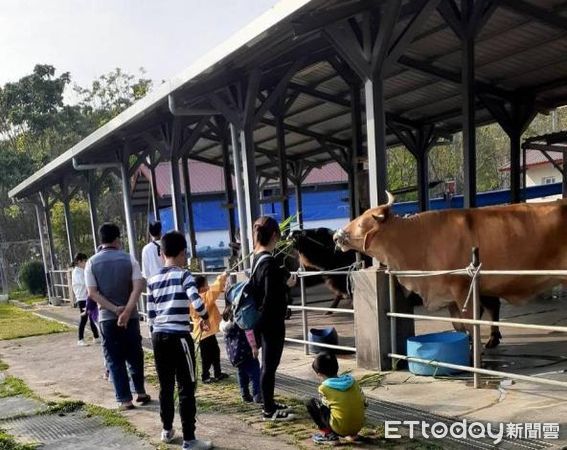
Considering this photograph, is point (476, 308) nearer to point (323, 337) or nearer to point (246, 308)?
point (246, 308)

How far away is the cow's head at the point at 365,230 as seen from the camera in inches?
222

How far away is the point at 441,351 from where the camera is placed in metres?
5.04

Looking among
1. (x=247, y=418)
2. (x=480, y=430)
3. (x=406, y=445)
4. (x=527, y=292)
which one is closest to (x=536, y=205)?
(x=527, y=292)

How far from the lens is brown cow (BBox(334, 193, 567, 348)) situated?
5.30 m

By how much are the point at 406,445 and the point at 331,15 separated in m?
3.70

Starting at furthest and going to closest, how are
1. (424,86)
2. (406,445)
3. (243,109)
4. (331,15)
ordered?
(424,86)
(243,109)
(331,15)
(406,445)

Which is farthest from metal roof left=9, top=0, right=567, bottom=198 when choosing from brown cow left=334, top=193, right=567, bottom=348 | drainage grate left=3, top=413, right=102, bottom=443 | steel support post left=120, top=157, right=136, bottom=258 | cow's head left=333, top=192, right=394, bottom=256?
drainage grate left=3, top=413, right=102, bottom=443

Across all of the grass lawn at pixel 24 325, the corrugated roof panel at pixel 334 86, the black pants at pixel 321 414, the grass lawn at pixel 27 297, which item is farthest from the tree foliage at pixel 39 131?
the black pants at pixel 321 414

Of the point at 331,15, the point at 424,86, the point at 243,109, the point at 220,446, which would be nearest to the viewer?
the point at 220,446

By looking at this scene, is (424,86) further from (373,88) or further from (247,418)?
(247,418)

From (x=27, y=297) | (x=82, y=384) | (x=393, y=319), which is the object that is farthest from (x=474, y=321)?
(x=27, y=297)

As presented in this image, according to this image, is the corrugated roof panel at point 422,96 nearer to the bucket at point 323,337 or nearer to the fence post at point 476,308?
the bucket at point 323,337

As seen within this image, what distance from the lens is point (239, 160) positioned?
26.8 ft

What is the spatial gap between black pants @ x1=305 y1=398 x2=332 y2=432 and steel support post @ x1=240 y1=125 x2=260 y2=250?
152 inches
